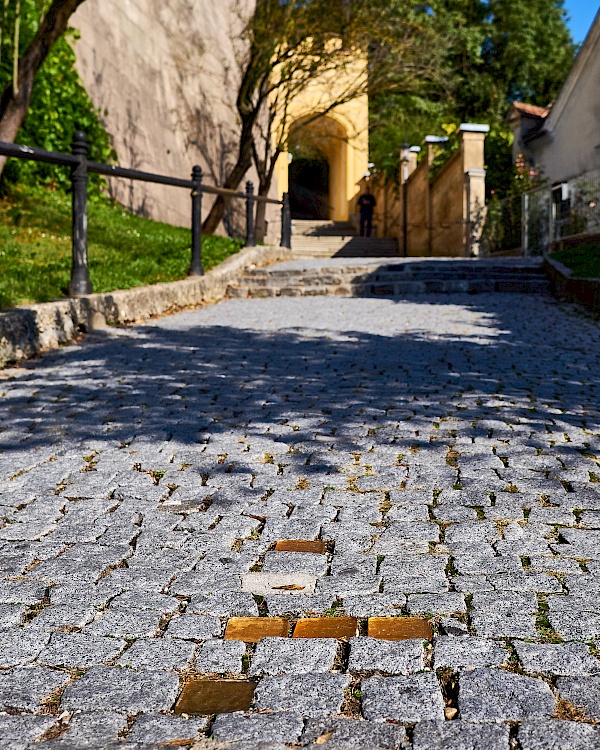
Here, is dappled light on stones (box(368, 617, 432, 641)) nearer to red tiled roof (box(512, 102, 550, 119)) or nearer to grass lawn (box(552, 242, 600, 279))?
grass lawn (box(552, 242, 600, 279))

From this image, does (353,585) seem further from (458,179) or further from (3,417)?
(458,179)

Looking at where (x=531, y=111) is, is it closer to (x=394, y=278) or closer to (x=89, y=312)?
(x=394, y=278)

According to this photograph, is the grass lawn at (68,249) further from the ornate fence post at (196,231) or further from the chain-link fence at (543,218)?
the chain-link fence at (543,218)

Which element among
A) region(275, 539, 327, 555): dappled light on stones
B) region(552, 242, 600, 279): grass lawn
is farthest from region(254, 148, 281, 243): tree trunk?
region(275, 539, 327, 555): dappled light on stones

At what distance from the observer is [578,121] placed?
22.7 metres

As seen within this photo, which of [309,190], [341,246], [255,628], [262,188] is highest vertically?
[309,190]

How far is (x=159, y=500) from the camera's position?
344 cm

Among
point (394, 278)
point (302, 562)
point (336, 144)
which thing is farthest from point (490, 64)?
point (302, 562)

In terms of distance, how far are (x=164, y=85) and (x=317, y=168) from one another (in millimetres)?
29365

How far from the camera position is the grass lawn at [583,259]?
Answer: 11.2m

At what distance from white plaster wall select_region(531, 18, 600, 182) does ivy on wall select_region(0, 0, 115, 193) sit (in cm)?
1208

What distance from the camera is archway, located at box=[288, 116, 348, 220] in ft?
85.5

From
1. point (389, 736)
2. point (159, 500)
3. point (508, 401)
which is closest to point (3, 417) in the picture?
point (159, 500)

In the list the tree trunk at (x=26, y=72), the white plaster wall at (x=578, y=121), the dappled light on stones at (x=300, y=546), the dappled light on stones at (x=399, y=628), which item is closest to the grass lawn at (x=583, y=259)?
the tree trunk at (x=26, y=72)
